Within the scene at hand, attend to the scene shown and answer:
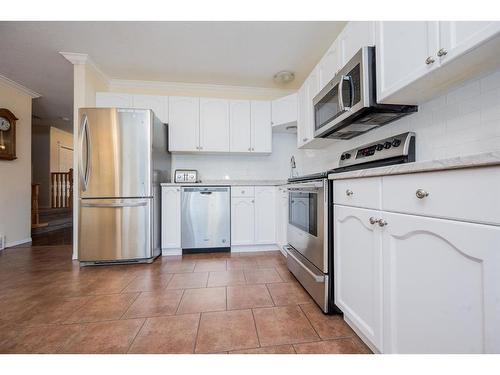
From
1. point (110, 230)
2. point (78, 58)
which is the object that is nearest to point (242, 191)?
point (110, 230)

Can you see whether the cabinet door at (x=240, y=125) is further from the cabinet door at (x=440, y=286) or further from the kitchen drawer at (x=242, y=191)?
the cabinet door at (x=440, y=286)

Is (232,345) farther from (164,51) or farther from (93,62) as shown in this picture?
(93,62)

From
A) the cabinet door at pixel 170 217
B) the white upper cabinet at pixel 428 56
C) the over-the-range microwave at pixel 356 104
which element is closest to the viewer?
the white upper cabinet at pixel 428 56

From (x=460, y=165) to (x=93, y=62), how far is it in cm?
369

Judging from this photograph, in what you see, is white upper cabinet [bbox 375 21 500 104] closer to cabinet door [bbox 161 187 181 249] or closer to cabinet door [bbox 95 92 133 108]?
cabinet door [bbox 161 187 181 249]

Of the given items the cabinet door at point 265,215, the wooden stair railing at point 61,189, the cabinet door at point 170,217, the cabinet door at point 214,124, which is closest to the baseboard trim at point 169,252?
the cabinet door at point 170,217

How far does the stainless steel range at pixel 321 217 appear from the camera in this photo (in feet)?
4.51

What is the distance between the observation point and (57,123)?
5594 millimetres

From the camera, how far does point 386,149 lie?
147 cm

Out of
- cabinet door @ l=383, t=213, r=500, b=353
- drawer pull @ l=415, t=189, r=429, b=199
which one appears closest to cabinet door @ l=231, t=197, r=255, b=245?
cabinet door @ l=383, t=213, r=500, b=353

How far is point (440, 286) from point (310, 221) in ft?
3.14

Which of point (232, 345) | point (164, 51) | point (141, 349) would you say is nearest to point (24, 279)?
point (141, 349)

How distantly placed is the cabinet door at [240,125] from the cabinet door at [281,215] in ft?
2.81
